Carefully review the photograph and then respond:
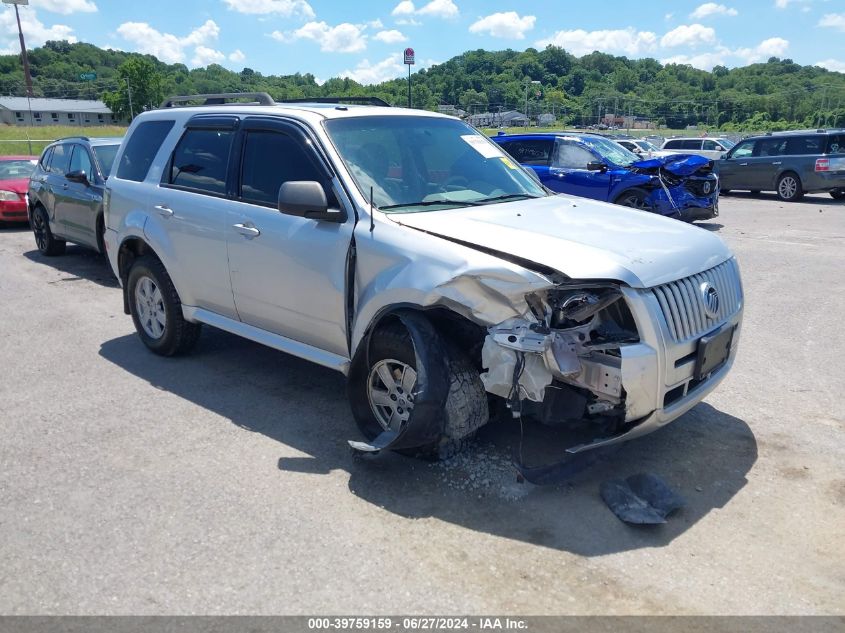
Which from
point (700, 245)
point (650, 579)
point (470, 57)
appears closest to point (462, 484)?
point (650, 579)

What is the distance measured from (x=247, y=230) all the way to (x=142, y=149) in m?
2.00

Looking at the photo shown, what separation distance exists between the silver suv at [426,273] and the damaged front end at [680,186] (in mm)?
→ 8019

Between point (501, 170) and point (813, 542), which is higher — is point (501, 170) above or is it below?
above

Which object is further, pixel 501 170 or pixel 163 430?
pixel 501 170

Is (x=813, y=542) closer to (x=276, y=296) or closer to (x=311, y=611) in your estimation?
(x=311, y=611)

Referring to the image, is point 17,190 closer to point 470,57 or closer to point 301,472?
A: point 301,472

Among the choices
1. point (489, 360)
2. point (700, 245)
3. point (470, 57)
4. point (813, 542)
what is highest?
point (470, 57)

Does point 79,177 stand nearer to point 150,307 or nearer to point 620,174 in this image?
point 150,307

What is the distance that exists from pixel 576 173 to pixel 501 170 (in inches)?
324

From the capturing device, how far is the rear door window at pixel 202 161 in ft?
17.3

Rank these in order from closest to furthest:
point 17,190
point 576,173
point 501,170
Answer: point 501,170, point 576,173, point 17,190

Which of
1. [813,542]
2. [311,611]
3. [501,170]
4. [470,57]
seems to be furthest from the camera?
[470,57]

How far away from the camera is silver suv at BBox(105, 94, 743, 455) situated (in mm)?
3564

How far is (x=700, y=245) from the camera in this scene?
4.20m
